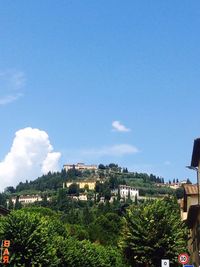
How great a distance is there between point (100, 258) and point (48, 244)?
30928 millimetres

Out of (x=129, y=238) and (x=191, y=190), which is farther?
(x=191, y=190)

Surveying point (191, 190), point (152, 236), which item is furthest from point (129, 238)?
point (191, 190)

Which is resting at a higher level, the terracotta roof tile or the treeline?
the terracotta roof tile

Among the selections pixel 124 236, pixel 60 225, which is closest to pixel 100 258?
pixel 60 225

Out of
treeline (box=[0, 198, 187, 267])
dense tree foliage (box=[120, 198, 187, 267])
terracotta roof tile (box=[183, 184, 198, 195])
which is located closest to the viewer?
dense tree foliage (box=[120, 198, 187, 267])

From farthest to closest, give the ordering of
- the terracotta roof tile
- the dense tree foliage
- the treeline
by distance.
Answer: the terracotta roof tile → the treeline → the dense tree foliage

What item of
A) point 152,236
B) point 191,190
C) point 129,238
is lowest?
point 129,238

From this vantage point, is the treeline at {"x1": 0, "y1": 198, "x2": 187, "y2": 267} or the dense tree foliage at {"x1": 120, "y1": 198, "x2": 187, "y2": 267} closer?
the dense tree foliage at {"x1": 120, "y1": 198, "x2": 187, "y2": 267}

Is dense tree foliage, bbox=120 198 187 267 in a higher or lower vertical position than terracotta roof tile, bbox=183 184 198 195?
lower

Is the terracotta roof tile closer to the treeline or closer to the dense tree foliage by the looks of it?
the treeline

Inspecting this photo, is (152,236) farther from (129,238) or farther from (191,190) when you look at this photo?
(191,190)

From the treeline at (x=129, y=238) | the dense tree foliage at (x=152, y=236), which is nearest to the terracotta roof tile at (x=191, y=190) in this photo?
the treeline at (x=129, y=238)

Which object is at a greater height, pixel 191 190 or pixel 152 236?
pixel 191 190

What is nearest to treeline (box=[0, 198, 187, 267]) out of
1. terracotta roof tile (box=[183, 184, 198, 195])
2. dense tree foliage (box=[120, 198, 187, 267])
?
dense tree foliage (box=[120, 198, 187, 267])
